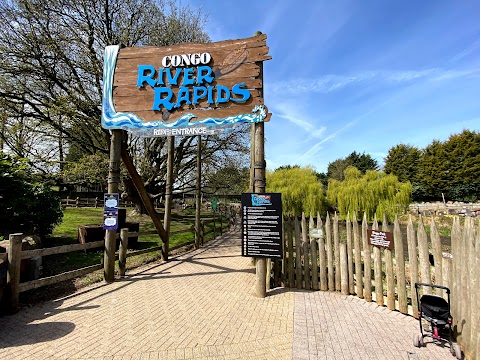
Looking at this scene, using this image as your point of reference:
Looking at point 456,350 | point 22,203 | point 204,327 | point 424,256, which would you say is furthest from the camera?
point 22,203

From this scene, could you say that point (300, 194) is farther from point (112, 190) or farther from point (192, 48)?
point (112, 190)

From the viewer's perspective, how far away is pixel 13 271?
13.1 feet

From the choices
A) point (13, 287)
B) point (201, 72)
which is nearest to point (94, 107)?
point (201, 72)

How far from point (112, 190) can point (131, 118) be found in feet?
5.73

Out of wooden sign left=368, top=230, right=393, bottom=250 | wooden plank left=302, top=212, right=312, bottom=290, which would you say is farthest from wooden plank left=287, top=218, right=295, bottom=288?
wooden sign left=368, top=230, right=393, bottom=250

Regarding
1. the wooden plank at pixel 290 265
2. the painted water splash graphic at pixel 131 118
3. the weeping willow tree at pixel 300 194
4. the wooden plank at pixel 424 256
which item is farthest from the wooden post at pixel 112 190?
the weeping willow tree at pixel 300 194

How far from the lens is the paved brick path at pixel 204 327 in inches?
118

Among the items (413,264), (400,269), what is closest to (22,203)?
(400,269)

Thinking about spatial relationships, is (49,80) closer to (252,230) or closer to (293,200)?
(252,230)

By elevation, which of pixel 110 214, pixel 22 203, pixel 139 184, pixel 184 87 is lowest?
pixel 110 214

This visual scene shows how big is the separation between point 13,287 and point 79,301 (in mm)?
986

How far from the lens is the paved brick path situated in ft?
9.80

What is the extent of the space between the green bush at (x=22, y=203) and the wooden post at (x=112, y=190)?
191 cm

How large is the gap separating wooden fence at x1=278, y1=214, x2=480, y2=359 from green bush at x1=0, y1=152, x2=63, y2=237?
6105 mm
